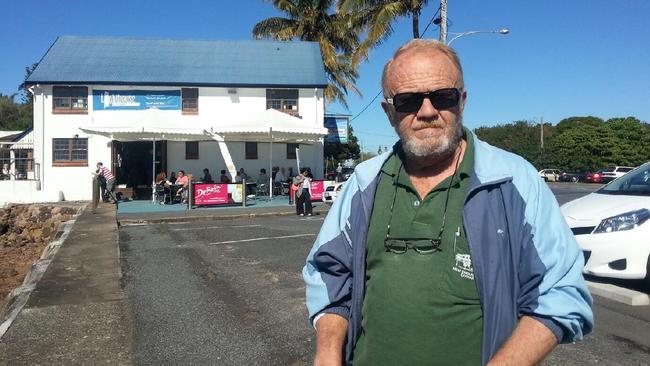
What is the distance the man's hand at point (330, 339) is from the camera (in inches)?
81.5

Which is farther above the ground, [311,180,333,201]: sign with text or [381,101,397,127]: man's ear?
[381,101,397,127]: man's ear

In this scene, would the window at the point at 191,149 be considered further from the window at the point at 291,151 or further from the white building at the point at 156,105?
the window at the point at 291,151

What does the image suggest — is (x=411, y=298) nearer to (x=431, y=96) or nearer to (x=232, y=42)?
(x=431, y=96)

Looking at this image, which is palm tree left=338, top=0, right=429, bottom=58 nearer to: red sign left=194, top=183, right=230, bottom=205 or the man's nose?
red sign left=194, top=183, right=230, bottom=205

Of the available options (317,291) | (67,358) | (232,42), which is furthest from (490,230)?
(232,42)

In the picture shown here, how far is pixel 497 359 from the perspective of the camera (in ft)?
5.94

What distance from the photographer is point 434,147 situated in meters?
2.09

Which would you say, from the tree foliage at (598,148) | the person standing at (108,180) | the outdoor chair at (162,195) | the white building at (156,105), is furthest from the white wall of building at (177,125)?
the tree foliage at (598,148)

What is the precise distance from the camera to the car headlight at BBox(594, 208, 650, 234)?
627cm

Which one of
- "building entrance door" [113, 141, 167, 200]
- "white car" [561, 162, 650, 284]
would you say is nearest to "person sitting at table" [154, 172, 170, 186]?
"building entrance door" [113, 141, 167, 200]

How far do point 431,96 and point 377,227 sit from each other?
0.53 meters

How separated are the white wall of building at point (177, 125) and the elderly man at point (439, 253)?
72.4ft

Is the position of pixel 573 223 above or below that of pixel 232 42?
below

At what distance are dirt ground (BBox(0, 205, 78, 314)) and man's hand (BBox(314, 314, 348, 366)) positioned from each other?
6.72m
